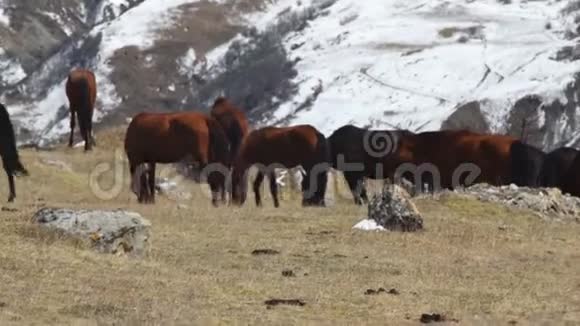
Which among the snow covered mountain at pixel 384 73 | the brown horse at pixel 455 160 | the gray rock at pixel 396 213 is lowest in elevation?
the gray rock at pixel 396 213

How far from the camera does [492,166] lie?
3078 cm

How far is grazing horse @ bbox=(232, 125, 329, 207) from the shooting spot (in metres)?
30.0

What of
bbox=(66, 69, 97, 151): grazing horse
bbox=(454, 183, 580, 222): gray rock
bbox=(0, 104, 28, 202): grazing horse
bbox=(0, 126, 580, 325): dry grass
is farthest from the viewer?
bbox=(66, 69, 97, 151): grazing horse

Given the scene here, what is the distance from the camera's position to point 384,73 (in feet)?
510

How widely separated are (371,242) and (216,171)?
826cm

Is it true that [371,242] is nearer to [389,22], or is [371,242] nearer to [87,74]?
[87,74]

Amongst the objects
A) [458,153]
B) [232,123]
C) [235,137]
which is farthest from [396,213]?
[232,123]

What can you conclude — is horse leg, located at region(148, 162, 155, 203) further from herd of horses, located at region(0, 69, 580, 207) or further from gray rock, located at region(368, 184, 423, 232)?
gray rock, located at region(368, 184, 423, 232)

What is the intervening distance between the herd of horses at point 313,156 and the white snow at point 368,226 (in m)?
6.34

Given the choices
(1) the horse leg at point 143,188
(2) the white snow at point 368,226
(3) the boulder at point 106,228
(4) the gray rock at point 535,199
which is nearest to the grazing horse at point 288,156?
(1) the horse leg at point 143,188

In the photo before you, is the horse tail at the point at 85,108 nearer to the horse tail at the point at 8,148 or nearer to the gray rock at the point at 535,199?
the horse tail at the point at 8,148

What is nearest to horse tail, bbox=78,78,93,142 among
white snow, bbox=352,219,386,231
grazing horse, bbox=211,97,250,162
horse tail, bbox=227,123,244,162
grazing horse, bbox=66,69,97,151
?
grazing horse, bbox=66,69,97,151

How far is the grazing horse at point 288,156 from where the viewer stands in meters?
30.0

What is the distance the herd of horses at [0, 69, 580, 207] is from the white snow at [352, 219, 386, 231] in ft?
20.8
